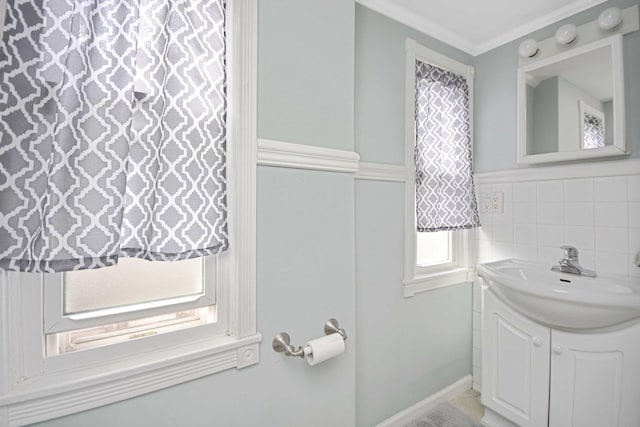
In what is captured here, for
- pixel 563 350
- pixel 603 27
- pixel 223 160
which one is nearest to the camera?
pixel 223 160

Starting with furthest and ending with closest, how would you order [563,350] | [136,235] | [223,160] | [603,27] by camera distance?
[603,27], [563,350], [223,160], [136,235]

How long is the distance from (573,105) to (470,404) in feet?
6.19

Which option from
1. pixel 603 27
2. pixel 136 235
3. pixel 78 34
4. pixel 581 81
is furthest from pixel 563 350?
pixel 78 34

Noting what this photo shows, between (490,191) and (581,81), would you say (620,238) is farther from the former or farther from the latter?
(581,81)

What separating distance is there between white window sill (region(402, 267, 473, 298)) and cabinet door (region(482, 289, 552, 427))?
247mm

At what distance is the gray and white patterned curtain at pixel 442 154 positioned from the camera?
1692 millimetres

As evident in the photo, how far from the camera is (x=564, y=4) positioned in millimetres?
1523

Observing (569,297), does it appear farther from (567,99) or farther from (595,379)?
(567,99)

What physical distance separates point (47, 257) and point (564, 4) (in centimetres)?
248

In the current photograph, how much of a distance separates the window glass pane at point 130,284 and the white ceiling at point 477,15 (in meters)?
1.57

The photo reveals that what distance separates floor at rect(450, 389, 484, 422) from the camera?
1716 millimetres

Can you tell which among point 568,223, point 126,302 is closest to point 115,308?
point 126,302

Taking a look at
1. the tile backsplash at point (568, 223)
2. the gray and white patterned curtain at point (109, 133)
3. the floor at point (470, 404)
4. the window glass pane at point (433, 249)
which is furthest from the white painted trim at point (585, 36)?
the floor at point (470, 404)

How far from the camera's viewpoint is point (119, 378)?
755mm
